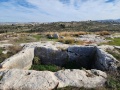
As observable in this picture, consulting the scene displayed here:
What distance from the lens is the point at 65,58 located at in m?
15.4

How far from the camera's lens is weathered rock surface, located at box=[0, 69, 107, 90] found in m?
8.43

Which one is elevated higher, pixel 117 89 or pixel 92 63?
pixel 117 89

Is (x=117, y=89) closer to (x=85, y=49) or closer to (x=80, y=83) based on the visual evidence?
(x=80, y=83)

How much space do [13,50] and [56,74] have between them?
23.1ft

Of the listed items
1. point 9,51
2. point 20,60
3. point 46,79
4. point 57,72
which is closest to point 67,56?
point 20,60

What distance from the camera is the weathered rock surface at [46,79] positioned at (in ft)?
27.7

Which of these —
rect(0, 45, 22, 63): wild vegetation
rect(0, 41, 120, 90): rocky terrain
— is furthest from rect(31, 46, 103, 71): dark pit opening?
rect(0, 45, 22, 63): wild vegetation

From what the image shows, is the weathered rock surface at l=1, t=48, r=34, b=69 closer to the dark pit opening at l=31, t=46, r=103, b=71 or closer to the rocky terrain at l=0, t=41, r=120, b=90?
the rocky terrain at l=0, t=41, r=120, b=90

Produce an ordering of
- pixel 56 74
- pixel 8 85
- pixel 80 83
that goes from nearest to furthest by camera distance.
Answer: pixel 8 85, pixel 80 83, pixel 56 74

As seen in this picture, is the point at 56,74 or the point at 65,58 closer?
the point at 56,74

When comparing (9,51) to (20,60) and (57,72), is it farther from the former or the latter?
(57,72)

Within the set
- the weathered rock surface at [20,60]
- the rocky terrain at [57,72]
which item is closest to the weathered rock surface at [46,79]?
the rocky terrain at [57,72]

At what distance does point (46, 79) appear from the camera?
892cm

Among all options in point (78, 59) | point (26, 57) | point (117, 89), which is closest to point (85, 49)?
point (78, 59)
